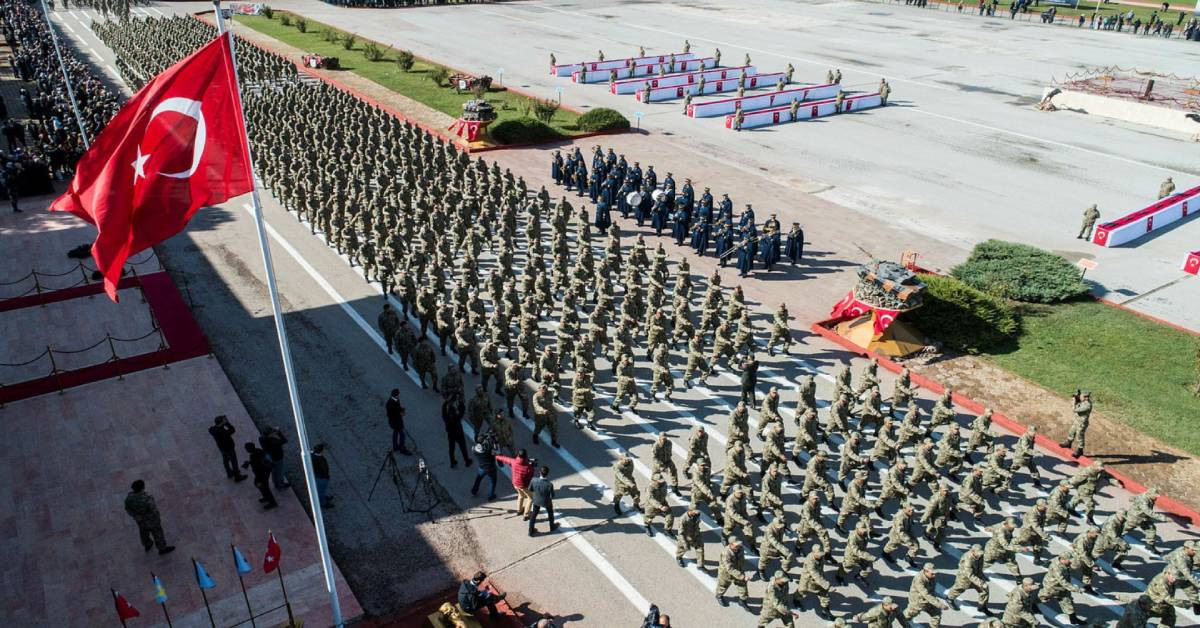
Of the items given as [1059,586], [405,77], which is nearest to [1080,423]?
[1059,586]

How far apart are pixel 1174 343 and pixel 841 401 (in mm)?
9935

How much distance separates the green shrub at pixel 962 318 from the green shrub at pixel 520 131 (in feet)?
60.8

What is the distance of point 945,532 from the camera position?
11.8 meters

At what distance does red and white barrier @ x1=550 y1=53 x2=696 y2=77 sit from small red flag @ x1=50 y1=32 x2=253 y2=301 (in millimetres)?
38109

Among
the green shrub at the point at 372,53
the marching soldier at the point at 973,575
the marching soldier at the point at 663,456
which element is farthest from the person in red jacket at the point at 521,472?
the green shrub at the point at 372,53

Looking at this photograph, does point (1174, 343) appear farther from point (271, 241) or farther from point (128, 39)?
point (128, 39)

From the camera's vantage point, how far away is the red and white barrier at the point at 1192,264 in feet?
71.6

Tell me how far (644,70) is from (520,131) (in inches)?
649

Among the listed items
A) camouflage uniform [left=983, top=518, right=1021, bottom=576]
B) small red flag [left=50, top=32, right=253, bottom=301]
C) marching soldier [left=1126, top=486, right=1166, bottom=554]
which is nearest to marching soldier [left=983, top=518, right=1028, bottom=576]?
camouflage uniform [left=983, top=518, right=1021, bottom=576]

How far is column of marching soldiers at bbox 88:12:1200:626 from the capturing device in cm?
1070

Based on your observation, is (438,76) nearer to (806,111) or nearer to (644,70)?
(644,70)

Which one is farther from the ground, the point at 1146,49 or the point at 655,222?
the point at 1146,49

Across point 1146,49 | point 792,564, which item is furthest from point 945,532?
point 1146,49

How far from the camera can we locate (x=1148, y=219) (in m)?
24.9
